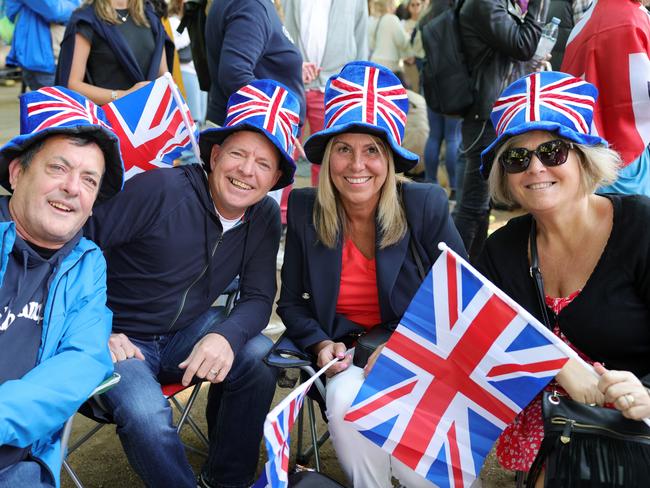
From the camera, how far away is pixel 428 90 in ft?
15.7

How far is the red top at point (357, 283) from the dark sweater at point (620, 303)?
0.79m

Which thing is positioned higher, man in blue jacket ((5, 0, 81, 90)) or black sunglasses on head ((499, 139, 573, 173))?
man in blue jacket ((5, 0, 81, 90))

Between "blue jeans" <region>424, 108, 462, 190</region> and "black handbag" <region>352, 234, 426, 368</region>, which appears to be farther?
"blue jeans" <region>424, 108, 462, 190</region>

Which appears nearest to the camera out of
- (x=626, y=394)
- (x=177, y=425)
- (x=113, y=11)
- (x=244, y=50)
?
(x=626, y=394)

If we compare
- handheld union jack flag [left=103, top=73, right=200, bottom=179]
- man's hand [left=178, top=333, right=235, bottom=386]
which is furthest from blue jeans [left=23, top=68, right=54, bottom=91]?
man's hand [left=178, top=333, right=235, bottom=386]

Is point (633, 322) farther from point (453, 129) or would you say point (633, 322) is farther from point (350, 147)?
point (453, 129)

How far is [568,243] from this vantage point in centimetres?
255

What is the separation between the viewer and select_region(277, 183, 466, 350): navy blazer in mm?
2887

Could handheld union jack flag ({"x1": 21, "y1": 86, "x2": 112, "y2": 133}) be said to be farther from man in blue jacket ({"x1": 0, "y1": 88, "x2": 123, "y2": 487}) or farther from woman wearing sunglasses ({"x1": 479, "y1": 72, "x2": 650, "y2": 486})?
woman wearing sunglasses ({"x1": 479, "y1": 72, "x2": 650, "y2": 486})

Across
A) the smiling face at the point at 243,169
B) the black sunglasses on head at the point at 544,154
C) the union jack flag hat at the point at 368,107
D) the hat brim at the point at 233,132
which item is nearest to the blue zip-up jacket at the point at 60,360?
the smiling face at the point at 243,169

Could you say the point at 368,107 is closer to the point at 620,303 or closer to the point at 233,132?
the point at 233,132

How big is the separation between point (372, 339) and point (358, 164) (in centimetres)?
68

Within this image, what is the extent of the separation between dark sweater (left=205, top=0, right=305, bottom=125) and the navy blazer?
119cm

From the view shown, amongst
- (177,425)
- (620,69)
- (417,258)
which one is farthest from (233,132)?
(620,69)
